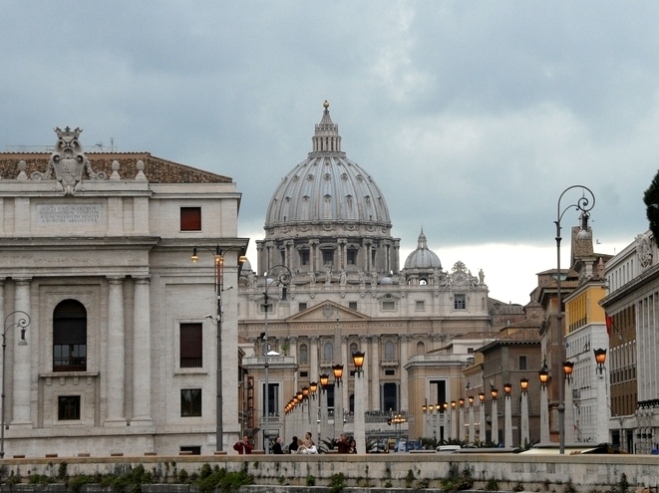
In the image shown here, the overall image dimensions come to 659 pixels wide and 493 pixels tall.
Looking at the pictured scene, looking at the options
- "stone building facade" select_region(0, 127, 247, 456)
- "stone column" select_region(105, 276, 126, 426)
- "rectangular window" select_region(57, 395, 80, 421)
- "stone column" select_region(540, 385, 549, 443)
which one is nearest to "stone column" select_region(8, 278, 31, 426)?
"stone building facade" select_region(0, 127, 247, 456)

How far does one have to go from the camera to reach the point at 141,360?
88.0 metres

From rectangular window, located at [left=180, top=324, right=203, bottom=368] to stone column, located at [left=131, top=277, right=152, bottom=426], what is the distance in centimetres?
173

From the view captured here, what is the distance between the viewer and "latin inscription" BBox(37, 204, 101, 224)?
3524 inches

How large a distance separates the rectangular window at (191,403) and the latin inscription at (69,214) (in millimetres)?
8095

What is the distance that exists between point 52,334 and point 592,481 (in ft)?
165

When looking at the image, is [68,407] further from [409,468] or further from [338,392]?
[409,468]

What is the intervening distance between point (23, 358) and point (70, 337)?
2419mm

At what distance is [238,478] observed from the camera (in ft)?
180

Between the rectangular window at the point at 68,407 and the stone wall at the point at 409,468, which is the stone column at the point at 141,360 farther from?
the stone wall at the point at 409,468

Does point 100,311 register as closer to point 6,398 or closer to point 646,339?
point 6,398

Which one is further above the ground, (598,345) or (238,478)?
(598,345)

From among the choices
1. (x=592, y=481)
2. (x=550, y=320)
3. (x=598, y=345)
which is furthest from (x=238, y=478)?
(x=550, y=320)

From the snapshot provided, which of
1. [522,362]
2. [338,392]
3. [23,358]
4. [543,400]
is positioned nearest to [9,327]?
[23,358]

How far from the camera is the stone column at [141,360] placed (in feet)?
288
